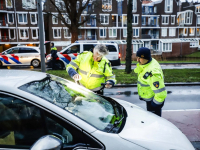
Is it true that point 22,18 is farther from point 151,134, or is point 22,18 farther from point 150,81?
point 151,134

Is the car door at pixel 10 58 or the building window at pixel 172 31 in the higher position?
the building window at pixel 172 31

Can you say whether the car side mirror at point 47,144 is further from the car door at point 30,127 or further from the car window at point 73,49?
the car window at point 73,49

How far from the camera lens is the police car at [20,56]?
15555mm

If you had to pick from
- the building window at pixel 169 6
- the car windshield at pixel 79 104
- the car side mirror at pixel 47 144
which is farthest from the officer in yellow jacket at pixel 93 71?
the building window at pixel 169 6

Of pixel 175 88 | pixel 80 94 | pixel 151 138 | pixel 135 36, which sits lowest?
pixel 175 88

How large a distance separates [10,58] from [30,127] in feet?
49.0

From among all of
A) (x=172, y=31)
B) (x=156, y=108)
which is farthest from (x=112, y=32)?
(x=156, y=108)

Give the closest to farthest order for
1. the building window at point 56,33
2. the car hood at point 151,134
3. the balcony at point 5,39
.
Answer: the car hood at point 151,134 < the balcony at point 5,39 < the building window at point 56,33

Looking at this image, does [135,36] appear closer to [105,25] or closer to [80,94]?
[105,25]

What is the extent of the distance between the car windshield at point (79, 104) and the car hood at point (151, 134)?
5.7 inches

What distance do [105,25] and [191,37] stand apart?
23.5 m

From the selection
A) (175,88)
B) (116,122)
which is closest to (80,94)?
(116,122)

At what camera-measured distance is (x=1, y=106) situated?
2.08m

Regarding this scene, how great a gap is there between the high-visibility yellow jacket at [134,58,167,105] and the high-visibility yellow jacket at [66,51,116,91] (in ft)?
2.14
